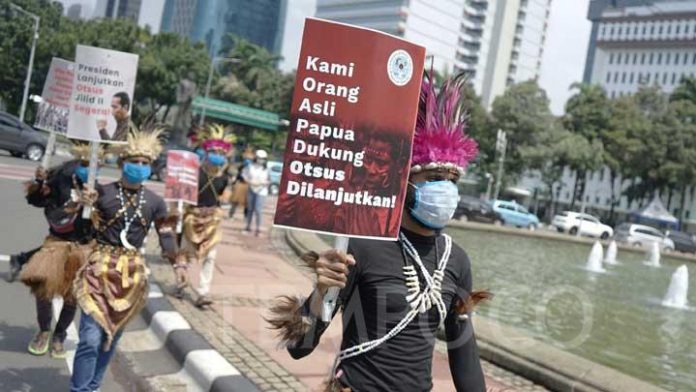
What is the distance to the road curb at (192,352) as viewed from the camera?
16.3 ft

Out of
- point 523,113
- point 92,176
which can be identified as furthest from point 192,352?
point 523,113

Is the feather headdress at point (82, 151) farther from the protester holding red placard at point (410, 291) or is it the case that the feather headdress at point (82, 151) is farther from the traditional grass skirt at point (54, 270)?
the protester holding red placard at point (410, 291)

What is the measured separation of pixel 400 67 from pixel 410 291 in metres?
0.85

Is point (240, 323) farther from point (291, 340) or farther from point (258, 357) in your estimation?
point (291, 340)

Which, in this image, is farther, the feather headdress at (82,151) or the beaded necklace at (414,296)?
the feather headdress at (82,151)

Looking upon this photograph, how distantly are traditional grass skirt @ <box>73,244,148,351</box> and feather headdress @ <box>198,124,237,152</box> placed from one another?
4072mm

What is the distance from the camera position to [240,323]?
6.79 metres

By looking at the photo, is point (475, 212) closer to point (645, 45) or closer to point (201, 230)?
point (201, 230)

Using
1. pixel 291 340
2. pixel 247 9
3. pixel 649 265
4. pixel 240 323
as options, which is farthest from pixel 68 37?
pixel 291 340

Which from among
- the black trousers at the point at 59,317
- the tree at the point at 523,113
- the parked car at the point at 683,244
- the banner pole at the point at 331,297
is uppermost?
the tree at the point at 523,113

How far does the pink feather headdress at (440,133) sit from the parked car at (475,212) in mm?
34268

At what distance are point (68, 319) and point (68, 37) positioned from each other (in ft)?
138

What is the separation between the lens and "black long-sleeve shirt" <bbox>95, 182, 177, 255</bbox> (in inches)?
180

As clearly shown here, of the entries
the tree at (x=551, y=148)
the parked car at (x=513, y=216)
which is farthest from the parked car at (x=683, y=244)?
the tree at (x=551, y=148)
